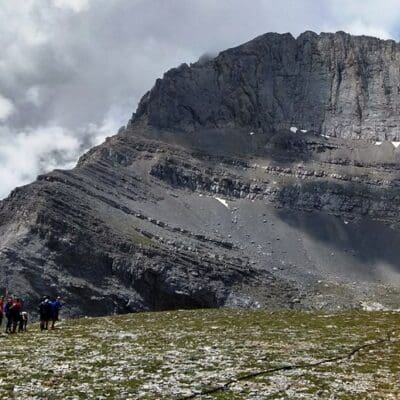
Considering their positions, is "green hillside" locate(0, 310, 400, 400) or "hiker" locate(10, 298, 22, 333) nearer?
"green hillside" locate(0, 310, 400, 400)

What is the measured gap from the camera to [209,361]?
28.6 m

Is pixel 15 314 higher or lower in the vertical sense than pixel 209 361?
higher

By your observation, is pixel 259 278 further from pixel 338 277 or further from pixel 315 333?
pixel 315 333

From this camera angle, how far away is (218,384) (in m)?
24.5

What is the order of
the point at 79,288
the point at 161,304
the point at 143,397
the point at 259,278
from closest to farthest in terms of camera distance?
the point at 143,397, the point at 79,288, the point at 161,304, the point at 259,278

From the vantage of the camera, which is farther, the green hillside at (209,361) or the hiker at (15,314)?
the hiker at (15,314)

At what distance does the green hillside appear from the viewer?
77.7 feet

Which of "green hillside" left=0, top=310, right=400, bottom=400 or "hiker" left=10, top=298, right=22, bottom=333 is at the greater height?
"hiker" left=10, top=298, right=22, bottom=333

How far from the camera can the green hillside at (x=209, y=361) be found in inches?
933

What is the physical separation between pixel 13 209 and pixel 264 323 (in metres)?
135

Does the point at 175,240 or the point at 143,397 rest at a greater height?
the point at 175,240

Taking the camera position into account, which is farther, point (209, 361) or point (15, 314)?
point (15, 314)

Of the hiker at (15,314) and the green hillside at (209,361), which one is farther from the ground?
the hiker at (15,314)

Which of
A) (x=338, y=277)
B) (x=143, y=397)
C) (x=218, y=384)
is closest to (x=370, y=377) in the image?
(x=218, y=384)
